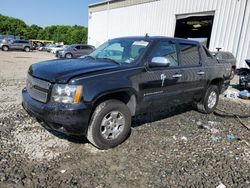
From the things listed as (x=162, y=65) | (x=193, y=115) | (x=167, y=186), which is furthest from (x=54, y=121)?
(x=193, y=115)

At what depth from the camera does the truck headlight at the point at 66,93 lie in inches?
131

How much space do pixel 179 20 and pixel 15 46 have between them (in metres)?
23.0

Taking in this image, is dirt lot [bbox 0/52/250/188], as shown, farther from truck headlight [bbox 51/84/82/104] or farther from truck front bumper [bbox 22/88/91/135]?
truck headlight [bbox 51/84/82/104]

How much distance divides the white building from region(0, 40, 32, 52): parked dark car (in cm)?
958

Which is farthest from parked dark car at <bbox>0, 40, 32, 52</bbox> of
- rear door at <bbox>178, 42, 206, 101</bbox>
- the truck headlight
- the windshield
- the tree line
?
the tree line

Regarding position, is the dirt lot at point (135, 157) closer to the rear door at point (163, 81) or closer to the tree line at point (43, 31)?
the rear door at point (163, 81)

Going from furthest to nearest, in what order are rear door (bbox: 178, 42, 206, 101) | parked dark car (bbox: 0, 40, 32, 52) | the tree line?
the tree line
parked dark car (bbox: 0, 40, 32, 52)
rear door (bbox: 178, 42, 206, 101)

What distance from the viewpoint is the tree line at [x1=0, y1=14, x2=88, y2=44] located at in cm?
6950

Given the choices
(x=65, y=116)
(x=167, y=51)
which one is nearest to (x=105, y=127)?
(x=65, y=116)

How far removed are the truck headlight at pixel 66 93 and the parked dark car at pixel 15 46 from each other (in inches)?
1274

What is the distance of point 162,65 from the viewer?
4.19 meters

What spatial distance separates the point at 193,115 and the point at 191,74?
1.37m

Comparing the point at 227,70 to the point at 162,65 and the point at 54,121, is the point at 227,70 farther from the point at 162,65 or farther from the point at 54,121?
the point at 54,121

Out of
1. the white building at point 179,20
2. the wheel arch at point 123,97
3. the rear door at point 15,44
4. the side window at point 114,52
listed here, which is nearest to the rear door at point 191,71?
the side window at point 114,52
